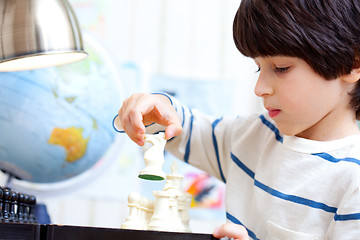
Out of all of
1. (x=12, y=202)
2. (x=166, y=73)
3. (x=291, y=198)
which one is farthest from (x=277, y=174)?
(x=166, y=73)

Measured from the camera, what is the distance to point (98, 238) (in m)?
0.62

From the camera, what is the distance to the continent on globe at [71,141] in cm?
142

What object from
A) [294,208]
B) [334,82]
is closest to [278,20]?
[334,82]

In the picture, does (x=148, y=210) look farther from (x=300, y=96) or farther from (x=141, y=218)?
(x=300, y=96)

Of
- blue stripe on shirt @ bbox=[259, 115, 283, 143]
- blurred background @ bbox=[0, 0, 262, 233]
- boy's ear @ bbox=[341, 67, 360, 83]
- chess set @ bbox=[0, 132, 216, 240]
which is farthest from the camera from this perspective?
blurred background @ bbox=[0, 0, 262, 233]

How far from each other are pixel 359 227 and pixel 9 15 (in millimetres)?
775

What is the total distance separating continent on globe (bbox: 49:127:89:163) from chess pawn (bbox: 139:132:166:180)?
708 mm

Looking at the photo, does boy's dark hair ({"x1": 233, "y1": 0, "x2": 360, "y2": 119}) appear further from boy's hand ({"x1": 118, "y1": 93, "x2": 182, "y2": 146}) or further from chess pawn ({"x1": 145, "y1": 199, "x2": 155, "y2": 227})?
chess pawn ({"x1": 145, "y1": 199, "x2": 155, "y2": 227})

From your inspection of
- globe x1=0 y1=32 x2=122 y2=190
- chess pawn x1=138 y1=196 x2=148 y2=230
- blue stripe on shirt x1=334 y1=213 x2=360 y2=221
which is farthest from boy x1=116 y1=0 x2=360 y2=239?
globe x1=0 y1=32 x2=122 y2=190

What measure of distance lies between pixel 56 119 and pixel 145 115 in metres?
0.59

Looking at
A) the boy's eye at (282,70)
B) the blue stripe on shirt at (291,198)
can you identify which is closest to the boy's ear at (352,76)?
the boy's eye at (282,70)

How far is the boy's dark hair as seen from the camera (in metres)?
0.77

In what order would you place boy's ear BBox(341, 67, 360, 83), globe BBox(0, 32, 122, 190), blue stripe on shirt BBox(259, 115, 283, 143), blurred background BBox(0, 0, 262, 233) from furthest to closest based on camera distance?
blurred background BBox(0, 0, 262, 233) → globe BBox(0, 32, 122, 190) → blue stripe on shirt BBox(259, 115, 283, 143) → boy's ear BBox(341, 67, 360, 83)

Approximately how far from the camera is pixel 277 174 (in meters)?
0.86
